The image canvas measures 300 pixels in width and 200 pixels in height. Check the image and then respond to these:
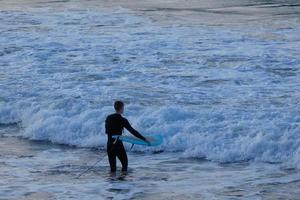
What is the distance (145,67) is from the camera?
83.0ft

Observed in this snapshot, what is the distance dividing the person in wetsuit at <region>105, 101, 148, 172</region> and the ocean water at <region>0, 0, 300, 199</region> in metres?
0.35

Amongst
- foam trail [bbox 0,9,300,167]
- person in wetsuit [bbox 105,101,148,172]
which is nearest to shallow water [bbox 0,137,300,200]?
person in wetsuit [bbox 105,101,148,172]

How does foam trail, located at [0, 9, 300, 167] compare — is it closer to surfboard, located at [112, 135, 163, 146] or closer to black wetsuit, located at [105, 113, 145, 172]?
surfboard, located at [112, 135, 163, 146]

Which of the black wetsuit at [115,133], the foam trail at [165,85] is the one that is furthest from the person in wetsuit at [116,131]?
the foam trail at [165,85]

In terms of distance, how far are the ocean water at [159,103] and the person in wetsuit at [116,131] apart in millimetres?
349

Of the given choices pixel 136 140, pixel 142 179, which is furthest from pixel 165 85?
pixel 142 179

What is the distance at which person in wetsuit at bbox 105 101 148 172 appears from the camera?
14.0 meters

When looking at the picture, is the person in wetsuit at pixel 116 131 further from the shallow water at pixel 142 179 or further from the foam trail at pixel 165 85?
the foam trail at pixel 165 85

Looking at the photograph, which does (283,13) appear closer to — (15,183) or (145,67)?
(145,67)

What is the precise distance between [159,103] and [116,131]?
594 centimetres

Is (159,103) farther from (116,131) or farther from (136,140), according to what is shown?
(116,131)

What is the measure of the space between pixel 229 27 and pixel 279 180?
19.9 m

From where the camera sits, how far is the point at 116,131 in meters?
14.1

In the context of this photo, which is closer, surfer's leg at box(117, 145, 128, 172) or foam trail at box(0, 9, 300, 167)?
surfer's leg at box(117, 145, 128, 172)
